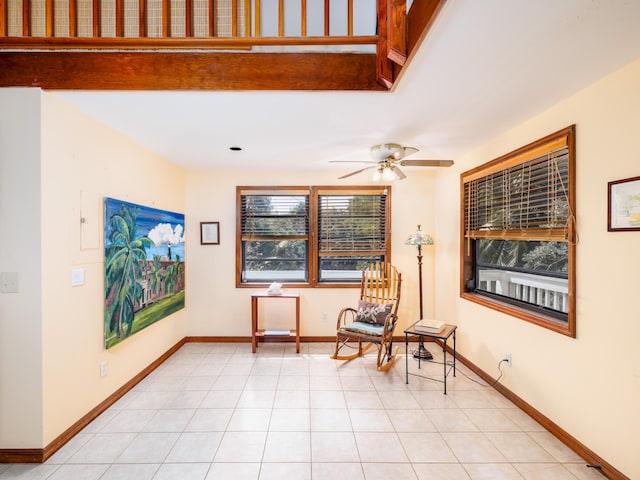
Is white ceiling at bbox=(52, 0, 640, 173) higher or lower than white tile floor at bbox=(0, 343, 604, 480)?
higher

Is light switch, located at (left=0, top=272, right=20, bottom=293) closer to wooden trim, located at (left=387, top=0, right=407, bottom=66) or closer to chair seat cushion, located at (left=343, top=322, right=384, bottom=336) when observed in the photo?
wooden trim, located at (left=387, top=0, right=407, bottom=66)

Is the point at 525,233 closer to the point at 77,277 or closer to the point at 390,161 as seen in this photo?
the point at 390,161

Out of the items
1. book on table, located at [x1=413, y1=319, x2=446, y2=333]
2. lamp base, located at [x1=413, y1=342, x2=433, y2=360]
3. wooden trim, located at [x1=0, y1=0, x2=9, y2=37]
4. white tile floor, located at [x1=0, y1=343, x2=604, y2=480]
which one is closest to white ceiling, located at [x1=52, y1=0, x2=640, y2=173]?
wooden trim, located at [x1=0, y1=0, x2=9, y2=37]

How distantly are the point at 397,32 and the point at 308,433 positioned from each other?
273 cm

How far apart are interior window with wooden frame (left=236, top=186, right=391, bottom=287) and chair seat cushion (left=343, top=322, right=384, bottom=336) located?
31.0 inches

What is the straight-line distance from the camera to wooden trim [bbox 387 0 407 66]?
1758 mm

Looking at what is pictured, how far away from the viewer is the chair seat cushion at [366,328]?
3559mm

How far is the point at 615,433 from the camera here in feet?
6.20

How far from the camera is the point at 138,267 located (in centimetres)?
314

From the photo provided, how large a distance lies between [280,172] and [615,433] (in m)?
4.05

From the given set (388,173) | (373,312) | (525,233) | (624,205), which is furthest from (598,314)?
(373,312)

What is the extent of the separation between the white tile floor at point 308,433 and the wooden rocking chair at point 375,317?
0.37m

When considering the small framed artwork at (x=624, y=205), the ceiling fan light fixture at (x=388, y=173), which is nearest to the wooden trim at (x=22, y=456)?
the ceiling fan light fixture at (x=388, y=173)

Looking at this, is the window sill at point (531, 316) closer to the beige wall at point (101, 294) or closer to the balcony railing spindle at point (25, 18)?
the beige wall at point (101, 294)
